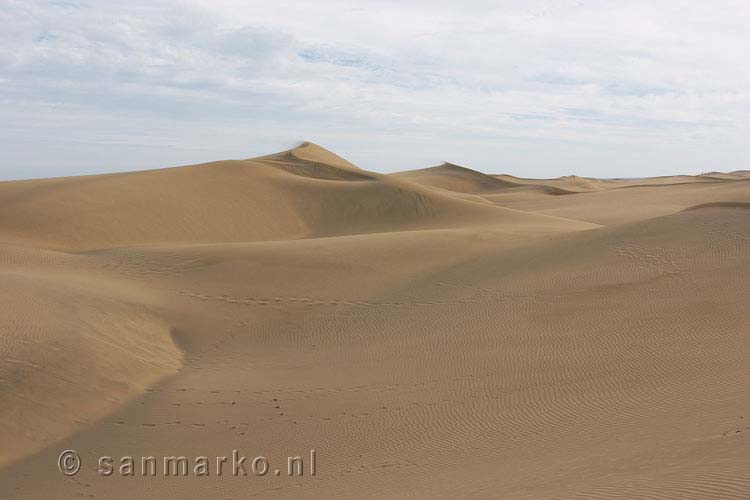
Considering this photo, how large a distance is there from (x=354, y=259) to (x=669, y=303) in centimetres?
918

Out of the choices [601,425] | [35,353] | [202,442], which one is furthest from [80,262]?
[601,425]

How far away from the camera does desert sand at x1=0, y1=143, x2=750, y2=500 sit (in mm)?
8602

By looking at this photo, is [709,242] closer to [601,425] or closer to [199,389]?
[601,425]

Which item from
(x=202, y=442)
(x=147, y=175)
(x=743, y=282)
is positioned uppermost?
(x=147, y=175)

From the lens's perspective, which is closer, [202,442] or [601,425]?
[601,425]

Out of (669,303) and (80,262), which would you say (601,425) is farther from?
(80,262)

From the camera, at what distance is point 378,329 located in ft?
50.2

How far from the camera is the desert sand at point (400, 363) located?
8.60 meters

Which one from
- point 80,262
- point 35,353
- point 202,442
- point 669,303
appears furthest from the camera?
point 80,262

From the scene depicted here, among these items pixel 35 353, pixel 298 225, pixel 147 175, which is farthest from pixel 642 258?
pixel 147 175

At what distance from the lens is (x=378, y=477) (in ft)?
28.5

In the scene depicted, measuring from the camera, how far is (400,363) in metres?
13.0

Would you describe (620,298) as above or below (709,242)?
below

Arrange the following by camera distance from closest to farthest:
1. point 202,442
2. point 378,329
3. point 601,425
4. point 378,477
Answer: point 378,477, point 601,425, point 202,442, point 378,329
